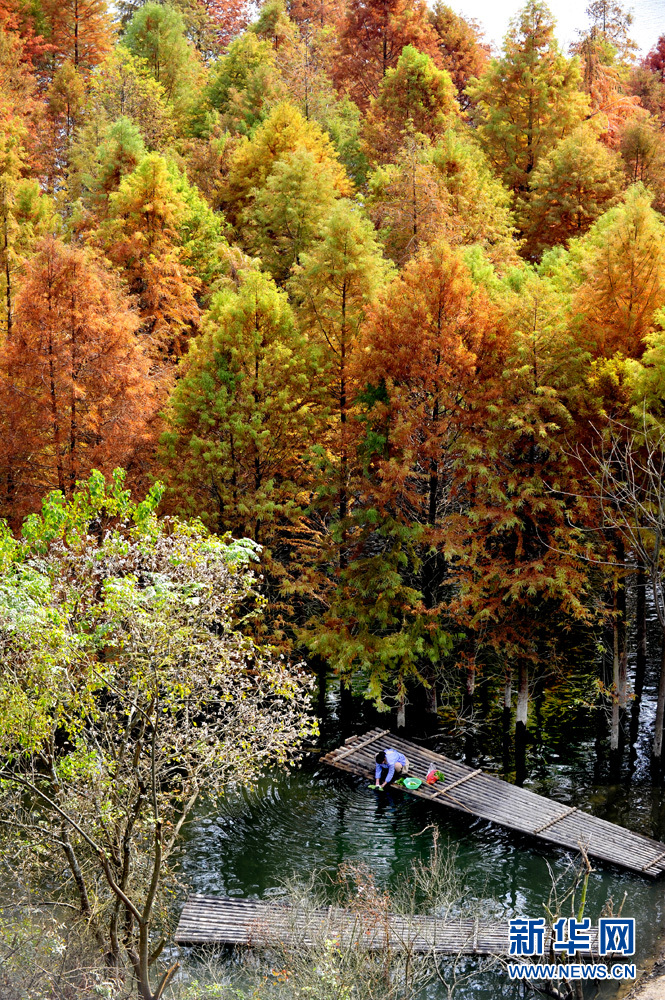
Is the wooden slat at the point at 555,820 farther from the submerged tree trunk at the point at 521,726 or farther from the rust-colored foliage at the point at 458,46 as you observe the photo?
the rust-colored foliage at the point at 458,46

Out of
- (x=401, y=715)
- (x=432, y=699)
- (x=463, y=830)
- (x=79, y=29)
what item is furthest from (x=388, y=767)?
(x=79, y=29)

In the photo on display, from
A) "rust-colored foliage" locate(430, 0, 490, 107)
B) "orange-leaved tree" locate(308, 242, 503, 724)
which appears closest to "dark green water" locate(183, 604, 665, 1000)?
"orange-leaved tree" locate(308, 242, 503, 724)

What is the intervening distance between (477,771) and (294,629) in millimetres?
5369

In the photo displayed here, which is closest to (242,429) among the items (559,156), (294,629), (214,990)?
(294,629)

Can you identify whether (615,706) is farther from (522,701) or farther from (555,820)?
(555,820)

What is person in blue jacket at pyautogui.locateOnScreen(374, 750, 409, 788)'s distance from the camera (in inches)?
803

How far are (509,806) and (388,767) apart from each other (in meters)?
2.82

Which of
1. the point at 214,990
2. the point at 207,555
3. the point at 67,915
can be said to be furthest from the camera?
the point at 67,915

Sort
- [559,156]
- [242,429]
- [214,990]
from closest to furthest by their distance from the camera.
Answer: [214,990]
[242,429]
[559,156]

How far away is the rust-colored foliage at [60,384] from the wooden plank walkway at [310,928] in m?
10.1

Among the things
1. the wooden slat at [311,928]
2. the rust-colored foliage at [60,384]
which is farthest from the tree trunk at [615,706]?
the rust-colored foliage at [60,384]

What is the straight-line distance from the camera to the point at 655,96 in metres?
50.1

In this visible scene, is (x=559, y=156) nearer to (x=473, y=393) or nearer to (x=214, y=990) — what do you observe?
(x=473, y=393)

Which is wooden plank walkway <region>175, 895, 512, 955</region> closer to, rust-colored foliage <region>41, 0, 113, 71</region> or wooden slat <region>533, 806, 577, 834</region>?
wooden slat <region>533, 806, 577, 834</region>
